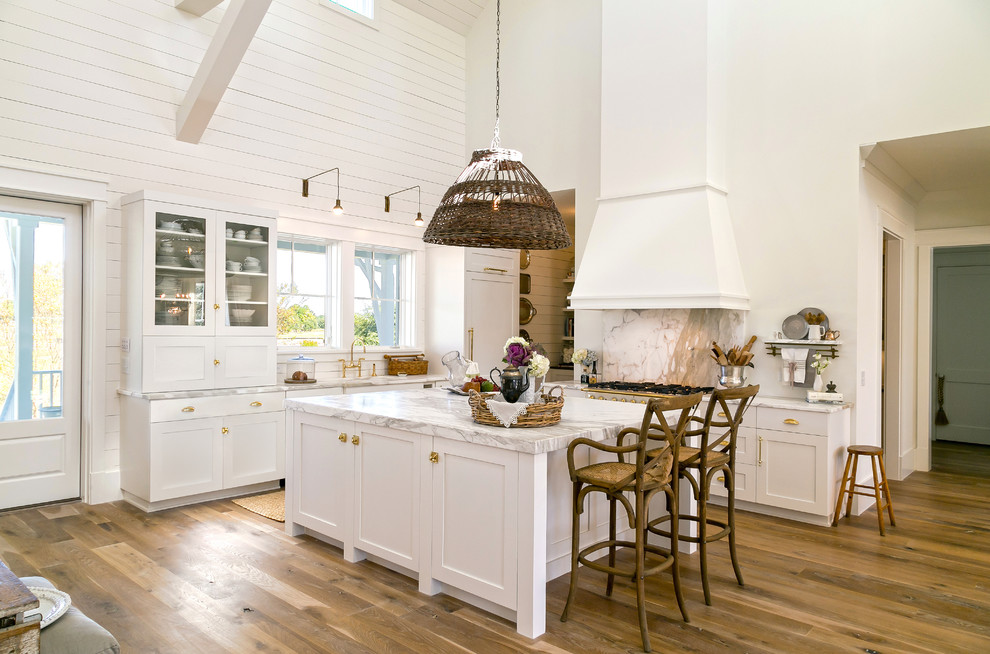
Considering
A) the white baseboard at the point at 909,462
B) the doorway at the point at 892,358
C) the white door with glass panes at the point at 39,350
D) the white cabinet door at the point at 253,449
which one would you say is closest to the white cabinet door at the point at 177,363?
the white cabinet door at the point at 253,449

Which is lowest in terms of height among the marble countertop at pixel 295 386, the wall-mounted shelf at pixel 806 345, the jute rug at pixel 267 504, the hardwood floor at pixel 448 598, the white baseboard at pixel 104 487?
the jute rug at pixel 267 504

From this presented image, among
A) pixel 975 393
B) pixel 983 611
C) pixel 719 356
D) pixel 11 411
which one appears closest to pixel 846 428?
pixel 719 356

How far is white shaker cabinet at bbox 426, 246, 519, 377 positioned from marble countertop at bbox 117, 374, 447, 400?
1.56 feet

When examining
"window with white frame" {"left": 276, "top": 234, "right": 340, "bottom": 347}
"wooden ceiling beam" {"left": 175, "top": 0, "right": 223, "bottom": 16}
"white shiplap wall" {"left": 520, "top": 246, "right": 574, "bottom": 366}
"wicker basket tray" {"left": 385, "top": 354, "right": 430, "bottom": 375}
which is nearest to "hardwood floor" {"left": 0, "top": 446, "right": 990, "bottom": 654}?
"window with white frame" {"left": 276, "top": 234, "right": 340, "bottom": 347}

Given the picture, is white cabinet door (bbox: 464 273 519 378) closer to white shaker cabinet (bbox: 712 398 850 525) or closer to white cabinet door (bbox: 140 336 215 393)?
white cabinet door (bbox: 140 336 215 393)

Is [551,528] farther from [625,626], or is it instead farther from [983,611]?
[983,611]

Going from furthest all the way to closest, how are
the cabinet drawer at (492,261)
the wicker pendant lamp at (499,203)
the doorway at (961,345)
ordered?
the doorway at (961,345) → the cabinet drawer at (492,261) → the wicker pendant lamp at (499,203)

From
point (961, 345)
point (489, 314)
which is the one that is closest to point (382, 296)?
point (489, 314)

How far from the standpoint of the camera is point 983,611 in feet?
10.3

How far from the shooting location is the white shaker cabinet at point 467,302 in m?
7.14

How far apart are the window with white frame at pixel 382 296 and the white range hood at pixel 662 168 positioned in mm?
2227

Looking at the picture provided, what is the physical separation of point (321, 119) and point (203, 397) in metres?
2.92

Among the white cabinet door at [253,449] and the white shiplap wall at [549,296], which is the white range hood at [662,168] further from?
the white shiplap wall at [549,296]

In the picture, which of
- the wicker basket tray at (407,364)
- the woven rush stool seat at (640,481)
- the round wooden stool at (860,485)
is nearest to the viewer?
the woven rush stool seat at (640,481)
